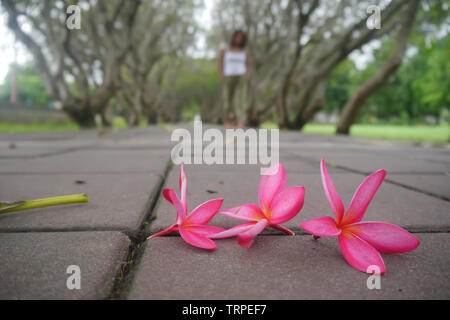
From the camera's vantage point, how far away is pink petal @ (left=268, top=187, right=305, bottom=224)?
77cm

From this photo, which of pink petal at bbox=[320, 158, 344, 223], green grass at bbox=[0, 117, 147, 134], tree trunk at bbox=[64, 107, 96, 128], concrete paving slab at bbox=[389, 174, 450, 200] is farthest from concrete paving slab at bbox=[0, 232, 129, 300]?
tree trunk at bbox=[64, 107, 96, 128]

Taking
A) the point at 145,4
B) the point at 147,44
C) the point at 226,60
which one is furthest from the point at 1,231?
the point at 147,44

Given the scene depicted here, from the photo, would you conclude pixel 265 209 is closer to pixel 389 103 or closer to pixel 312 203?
pixel 312 203

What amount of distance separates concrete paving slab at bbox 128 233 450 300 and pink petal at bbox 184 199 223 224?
0.08 metres

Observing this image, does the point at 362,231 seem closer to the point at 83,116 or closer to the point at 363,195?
the point at 363,195

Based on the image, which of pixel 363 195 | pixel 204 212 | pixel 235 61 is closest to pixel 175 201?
pixel 204 212

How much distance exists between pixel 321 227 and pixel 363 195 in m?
0.13

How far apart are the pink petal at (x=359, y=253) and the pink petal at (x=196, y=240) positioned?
34cm

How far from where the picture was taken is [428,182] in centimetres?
200

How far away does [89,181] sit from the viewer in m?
1.83

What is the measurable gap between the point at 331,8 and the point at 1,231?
12.7m

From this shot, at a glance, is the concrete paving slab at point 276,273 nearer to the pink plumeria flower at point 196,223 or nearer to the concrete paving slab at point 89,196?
the pink plumeria flower at point 196,223

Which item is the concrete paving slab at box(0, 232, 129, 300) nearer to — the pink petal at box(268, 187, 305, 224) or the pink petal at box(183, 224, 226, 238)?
the pink petal at box(183, 224, 226, 238)

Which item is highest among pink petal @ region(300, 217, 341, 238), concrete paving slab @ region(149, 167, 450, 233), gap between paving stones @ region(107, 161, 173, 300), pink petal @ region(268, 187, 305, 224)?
pink petal @ region(268, 187, 305, 224)
